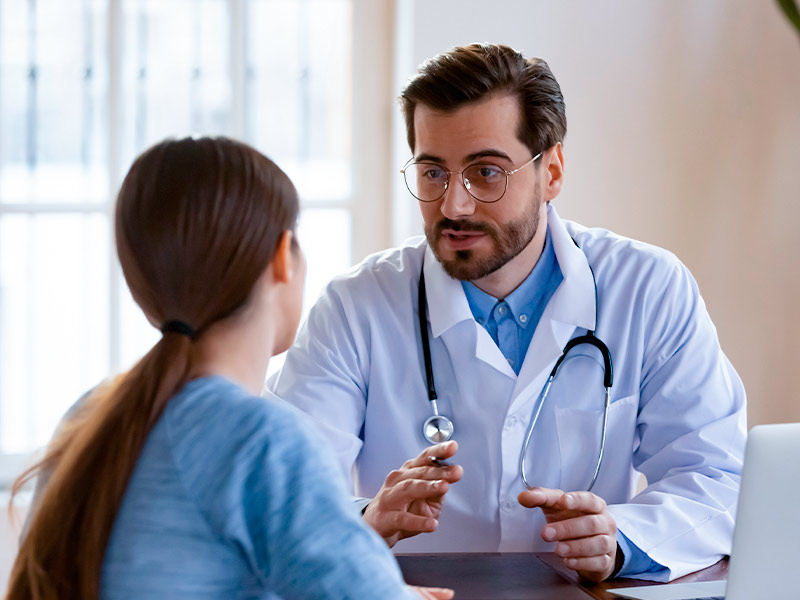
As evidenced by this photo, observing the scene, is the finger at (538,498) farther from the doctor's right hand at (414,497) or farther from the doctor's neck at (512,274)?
the doctor's neck at (512,274)

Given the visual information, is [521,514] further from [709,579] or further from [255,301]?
[255,301]

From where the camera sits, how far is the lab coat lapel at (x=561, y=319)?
5.50 ft

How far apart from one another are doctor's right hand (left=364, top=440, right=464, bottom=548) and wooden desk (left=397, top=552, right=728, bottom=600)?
0.05 meters

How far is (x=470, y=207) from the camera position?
5.83ft

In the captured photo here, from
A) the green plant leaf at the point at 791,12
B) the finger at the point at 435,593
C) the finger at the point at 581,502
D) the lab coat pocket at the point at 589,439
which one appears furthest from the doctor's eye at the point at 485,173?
the finger at the point at 435,593

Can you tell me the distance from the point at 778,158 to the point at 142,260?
228cm

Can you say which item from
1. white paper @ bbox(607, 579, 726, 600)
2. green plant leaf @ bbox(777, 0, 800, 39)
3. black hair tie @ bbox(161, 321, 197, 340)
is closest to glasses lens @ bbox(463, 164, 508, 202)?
green plant leaf @ bbox(777, 0, 800, 39)

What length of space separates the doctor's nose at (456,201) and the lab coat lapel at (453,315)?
0.41ft

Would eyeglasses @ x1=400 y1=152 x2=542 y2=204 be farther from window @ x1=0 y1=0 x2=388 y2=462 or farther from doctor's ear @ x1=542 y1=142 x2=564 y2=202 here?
window @ x1=0 y1=0 x2=388 y2=462

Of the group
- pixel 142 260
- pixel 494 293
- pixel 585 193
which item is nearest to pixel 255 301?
pixel 142 260

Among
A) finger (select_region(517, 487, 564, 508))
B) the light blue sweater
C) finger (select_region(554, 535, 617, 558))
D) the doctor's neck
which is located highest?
the doctor's neck

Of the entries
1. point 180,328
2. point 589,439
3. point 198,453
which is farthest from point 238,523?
point 589,439

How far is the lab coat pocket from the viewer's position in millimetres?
1681

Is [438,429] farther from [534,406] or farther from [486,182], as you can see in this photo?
[486,182]
